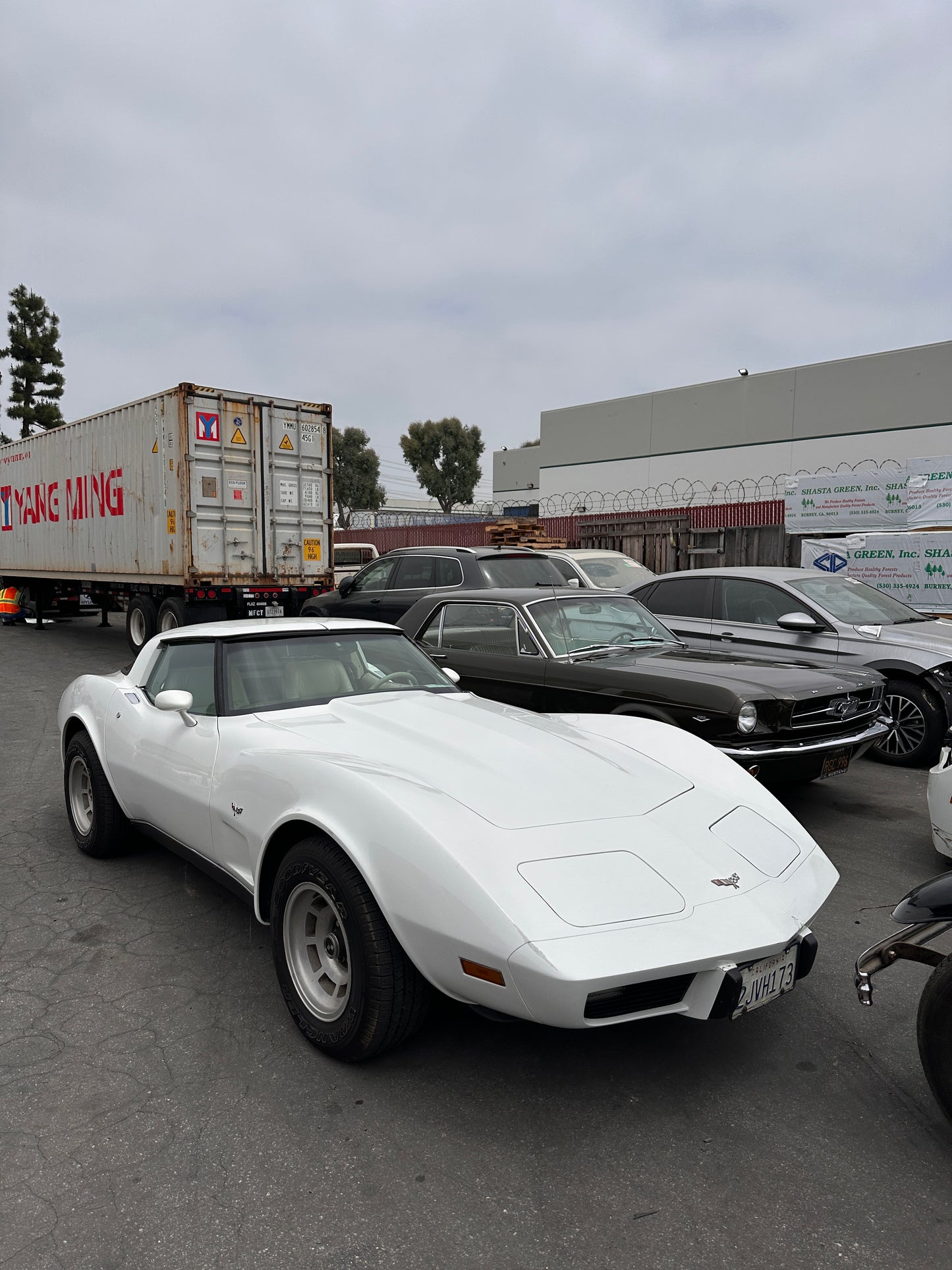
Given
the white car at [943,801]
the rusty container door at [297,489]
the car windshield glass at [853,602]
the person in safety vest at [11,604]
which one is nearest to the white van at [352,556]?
the rusty container door at [297,489]

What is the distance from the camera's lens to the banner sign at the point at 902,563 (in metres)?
10.2

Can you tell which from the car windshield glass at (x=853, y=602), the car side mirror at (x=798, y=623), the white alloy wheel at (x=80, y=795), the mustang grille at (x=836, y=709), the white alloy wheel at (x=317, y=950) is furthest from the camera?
the car windshield glass at (x=853, y=602)

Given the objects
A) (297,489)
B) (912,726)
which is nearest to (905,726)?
(912,726)

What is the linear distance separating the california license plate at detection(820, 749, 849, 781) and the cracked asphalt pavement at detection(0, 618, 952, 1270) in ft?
5.42

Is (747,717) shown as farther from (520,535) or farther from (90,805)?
(520,535)

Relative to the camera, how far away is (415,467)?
58281 mm

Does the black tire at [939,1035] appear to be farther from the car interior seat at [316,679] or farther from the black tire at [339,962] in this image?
the car interior seat at [316,679]

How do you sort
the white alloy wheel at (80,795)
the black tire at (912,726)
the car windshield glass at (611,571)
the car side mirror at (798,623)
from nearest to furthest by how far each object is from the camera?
the white alloy wheel at (80,795) → the black tire at (912,726) → the car side mirror at (798,623) → the car windshield glass at (611,571)

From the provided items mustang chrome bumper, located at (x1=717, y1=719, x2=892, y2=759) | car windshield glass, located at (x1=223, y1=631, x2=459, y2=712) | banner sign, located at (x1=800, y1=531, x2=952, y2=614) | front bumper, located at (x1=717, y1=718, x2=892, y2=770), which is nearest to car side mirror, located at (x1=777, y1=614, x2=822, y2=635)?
mustang chrome bumper, located at (x1=717, y1=719, x2=892, y2=759)

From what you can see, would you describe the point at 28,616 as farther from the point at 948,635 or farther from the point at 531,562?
the point at 948,635

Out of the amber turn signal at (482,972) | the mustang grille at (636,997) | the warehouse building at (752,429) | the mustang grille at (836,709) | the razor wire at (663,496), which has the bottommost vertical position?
the mustang grille at (636,997)

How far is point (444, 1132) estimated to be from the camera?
8.05ft

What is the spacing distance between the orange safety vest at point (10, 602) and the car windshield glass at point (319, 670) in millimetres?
17122

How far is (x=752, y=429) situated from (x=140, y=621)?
2502cm
